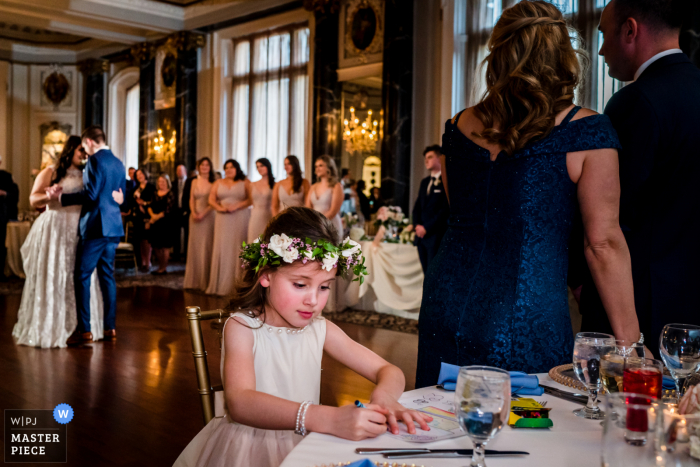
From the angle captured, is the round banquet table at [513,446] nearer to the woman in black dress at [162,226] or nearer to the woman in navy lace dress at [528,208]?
the woman in navy lace dress at [528,208]

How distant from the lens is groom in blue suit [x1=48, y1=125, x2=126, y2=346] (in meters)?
5.05

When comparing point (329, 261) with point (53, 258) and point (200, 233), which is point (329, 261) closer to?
point (53, 258)

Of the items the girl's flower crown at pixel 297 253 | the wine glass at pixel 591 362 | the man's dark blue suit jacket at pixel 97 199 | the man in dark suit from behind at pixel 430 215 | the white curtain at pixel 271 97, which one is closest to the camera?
the wine glass at pixel 591 362

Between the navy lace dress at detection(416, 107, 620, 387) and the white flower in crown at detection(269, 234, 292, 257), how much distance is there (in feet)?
1.56

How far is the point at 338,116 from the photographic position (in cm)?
999

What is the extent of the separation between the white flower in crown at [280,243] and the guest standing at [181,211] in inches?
364

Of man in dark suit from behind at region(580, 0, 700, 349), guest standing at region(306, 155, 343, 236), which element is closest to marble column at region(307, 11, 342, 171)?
guest standing at region(306, 155, 343, 236)

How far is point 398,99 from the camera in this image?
869 cm

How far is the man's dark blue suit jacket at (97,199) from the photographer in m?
5.05

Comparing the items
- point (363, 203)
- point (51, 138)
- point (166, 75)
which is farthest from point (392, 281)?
point (51, 138)

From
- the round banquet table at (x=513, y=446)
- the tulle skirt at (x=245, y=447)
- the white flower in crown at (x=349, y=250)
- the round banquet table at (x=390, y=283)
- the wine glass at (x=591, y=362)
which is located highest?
the white flower in crown at (x=349, y=250)

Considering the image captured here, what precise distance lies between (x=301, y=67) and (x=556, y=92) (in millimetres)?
10274

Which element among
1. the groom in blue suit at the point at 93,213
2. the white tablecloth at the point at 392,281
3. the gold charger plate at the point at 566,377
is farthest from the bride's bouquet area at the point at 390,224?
the gold charger plate at the point at 566,377

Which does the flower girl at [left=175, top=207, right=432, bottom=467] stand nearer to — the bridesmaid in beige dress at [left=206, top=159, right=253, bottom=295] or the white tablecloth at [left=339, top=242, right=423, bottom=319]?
the white tablecloth at [left=339, top=242, right=423, bottom=319]
